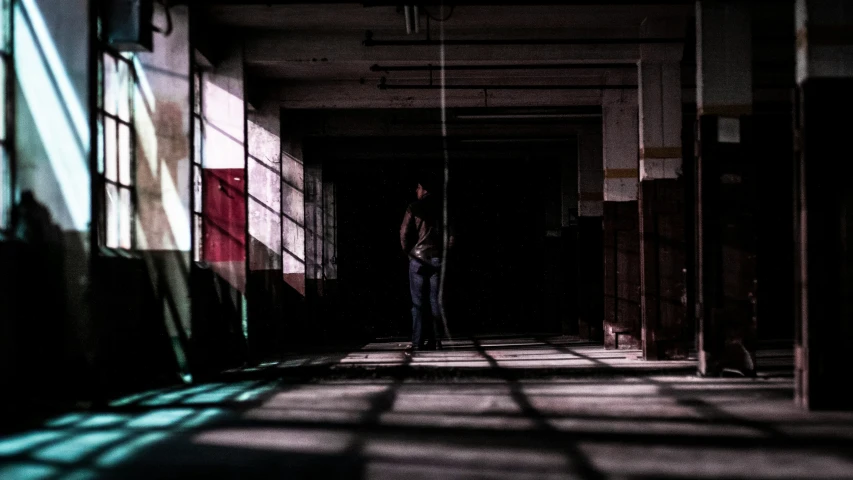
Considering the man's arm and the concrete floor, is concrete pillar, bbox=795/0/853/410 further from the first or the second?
the man's arm

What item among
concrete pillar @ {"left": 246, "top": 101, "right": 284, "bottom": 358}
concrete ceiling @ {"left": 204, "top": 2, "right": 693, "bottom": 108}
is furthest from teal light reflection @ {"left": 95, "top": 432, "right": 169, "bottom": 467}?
concrete pillar @ {"left": 246, "top": 101, "right": 284, "bottom": 358}

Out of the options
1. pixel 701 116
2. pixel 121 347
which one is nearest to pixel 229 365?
pixel 121 347

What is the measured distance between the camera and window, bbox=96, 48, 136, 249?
8069mm

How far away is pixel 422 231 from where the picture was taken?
11.4 meters

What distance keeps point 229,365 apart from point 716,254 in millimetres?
5201

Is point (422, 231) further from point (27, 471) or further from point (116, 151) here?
point (27, 471)

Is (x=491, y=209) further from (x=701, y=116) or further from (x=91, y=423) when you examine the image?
(x=91, y=423)

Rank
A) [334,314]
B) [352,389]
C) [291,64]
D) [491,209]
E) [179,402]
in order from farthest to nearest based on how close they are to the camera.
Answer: [491,209]
[334,314]
[291,64]
[352,389]
[179,402]

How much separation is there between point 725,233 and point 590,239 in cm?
767

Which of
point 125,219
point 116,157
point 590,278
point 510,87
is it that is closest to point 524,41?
point 510,87

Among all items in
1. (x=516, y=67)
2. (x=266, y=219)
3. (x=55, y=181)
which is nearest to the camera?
(x=55, y=181)

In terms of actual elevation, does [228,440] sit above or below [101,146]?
below

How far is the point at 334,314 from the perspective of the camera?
19672mm

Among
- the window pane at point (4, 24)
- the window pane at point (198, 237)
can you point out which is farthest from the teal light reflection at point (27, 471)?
the window pane at point (198, 237)
